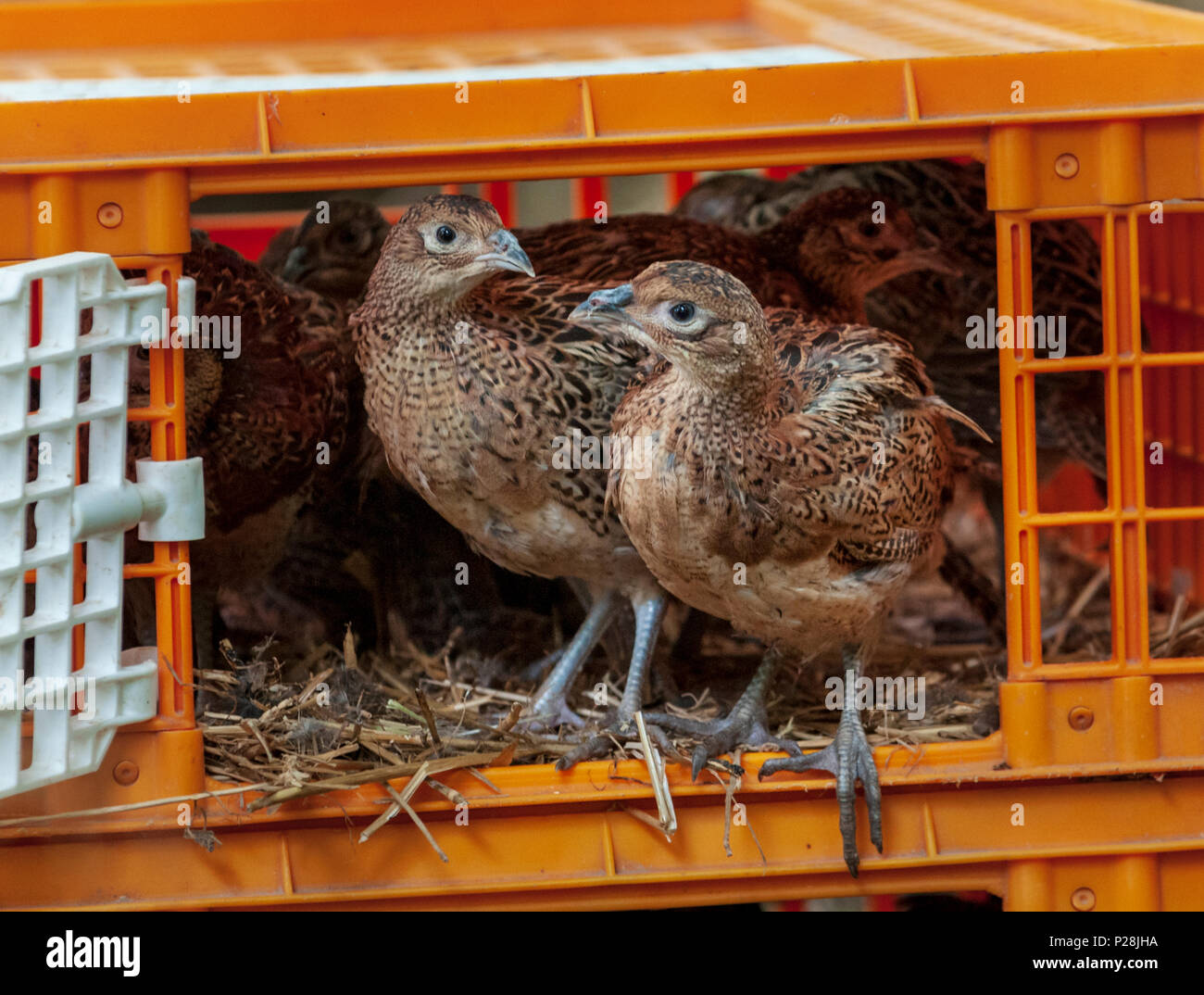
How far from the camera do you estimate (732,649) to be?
4.21 metres

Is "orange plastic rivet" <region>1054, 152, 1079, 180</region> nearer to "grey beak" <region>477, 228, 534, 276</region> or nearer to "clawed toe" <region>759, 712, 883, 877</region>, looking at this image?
"grey beak" <region>477, 228, 534, 276</region>

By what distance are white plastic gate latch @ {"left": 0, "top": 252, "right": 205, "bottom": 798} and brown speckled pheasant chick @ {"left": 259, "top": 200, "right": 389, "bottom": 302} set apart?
1478mm

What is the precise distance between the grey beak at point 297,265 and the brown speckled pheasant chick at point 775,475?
1.57 m

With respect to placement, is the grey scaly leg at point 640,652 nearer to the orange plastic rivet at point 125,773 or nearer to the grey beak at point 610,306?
the grey beak at point 610,306

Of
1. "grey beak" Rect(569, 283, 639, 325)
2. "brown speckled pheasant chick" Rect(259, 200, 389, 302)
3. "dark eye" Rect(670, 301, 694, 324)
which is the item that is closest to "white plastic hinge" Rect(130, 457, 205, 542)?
"grey beak" Rect(569, 283, 639, 325)

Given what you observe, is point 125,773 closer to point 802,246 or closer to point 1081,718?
point 1081,718

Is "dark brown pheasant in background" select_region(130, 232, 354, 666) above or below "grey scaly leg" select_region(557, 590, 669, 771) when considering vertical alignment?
above

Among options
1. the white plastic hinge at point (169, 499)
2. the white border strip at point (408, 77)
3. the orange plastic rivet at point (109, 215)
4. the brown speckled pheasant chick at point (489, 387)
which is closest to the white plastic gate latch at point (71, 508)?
the white plastic hinge at point (169, 499)

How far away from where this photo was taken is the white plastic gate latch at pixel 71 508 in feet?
7.84

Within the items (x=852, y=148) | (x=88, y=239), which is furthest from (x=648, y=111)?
(x=88, y=239)

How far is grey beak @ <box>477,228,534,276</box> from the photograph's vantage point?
9.41ft

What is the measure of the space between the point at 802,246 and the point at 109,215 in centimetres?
188

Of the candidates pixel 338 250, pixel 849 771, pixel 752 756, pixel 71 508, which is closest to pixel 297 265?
pixel 338 250

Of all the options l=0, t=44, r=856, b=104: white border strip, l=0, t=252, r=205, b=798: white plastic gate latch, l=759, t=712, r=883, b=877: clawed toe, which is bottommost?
l=759, t=712, r=883, b=877: clawed toe
